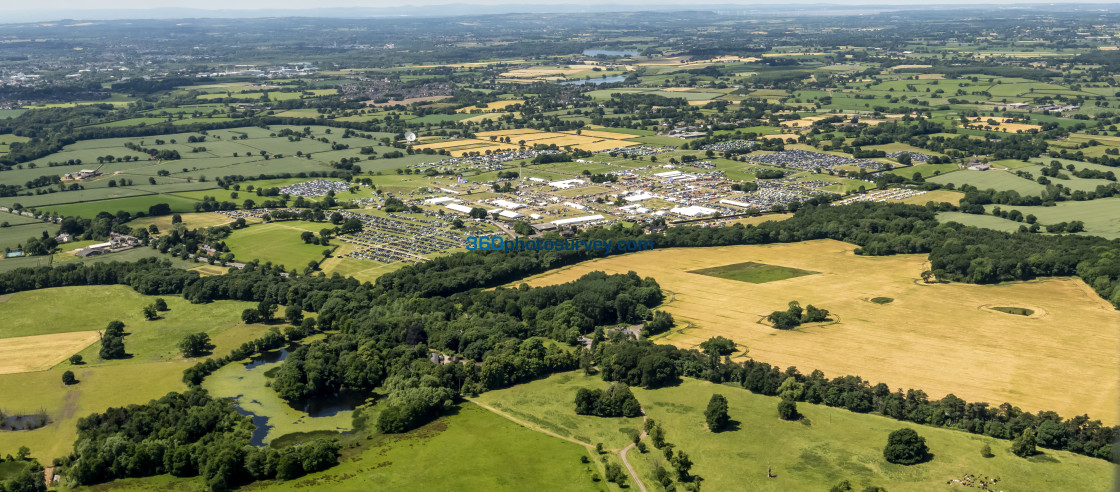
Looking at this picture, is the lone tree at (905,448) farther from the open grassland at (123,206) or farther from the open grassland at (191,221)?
the open grassland at (123,206)

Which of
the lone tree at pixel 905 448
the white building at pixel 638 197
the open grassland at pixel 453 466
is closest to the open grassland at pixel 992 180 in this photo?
the white building at pixel 638 197

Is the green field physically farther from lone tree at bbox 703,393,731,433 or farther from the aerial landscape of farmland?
lone tree at bbox 703,393,731,433

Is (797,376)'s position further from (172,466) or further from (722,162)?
(722,162)

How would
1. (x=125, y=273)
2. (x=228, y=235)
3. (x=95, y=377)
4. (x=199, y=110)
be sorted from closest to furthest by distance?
(x=95, y=377)
(x=125, y=273)
(x=228, y=235)
(x=199, y=110)

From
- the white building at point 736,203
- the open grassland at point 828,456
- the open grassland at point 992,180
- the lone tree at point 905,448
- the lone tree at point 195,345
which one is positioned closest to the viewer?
the open grassland at point 828,456

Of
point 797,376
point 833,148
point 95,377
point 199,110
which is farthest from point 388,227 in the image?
point 199,110

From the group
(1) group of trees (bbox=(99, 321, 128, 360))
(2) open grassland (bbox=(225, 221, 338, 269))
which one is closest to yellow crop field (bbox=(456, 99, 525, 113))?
(2) open grassland (bbox=(225, 221, 338, 269))
